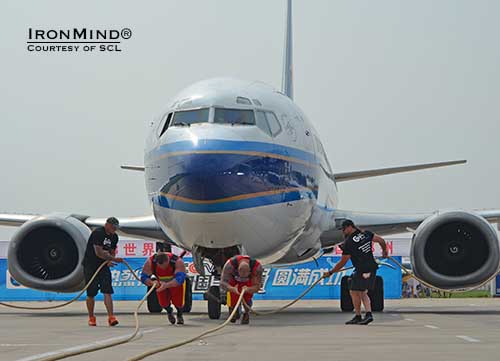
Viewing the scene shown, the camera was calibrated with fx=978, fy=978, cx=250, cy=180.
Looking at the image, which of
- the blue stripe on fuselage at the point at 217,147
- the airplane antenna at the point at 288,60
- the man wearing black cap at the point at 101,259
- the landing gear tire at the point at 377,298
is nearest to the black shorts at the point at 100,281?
the man wearing black cap at the point at 101,259

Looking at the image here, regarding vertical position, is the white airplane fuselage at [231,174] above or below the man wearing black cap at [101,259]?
above

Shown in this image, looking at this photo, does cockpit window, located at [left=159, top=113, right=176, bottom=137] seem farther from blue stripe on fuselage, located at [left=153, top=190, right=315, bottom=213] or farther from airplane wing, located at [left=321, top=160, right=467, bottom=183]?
airplane wing, located at [left=321, top=160, right=467, bottom=183]

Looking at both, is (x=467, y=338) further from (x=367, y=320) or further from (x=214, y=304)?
(x=214, y=304)

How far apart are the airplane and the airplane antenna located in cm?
675

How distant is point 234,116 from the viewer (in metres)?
14.8

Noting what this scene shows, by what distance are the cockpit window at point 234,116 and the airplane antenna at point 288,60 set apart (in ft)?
38.6

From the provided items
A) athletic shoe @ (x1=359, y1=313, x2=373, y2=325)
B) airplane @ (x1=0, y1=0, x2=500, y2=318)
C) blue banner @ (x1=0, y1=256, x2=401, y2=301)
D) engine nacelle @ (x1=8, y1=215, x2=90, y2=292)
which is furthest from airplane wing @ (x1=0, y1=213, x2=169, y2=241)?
blue banner @ (x1=0, y1=256, x2=401, y2=301)

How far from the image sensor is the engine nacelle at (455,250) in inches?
692

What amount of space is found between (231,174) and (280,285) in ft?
59.1

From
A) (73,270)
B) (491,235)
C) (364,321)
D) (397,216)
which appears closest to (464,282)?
(491,235)

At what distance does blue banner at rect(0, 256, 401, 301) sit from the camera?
30.7 meters

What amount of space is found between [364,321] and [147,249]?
32149 millimetres

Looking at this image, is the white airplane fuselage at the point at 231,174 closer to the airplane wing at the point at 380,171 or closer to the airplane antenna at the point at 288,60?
the airplane wing at the point at 380,171

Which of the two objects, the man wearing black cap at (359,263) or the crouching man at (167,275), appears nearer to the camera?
the man wearing black cap at (359,263)
